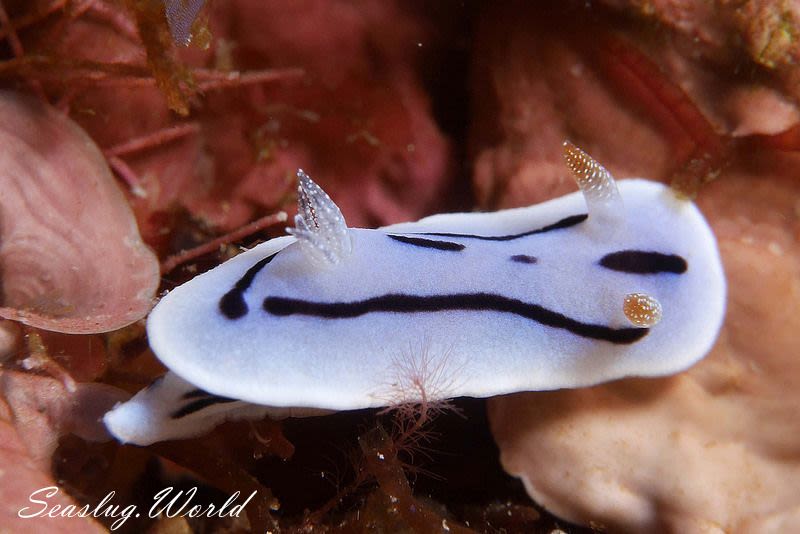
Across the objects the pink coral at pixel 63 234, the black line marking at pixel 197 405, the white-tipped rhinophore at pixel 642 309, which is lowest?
the black line marking at pixel 197 405

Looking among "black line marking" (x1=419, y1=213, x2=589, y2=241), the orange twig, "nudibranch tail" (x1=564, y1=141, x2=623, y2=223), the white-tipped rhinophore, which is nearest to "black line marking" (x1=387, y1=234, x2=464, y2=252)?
"black line marking" (x1=419, y1=213, x2=589, y2=241)

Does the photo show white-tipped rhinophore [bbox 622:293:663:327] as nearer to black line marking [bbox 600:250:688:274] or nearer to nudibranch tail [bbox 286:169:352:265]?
black line marking [bbox 600:250:688:274]

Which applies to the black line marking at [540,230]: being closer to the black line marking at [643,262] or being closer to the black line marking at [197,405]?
the black line marking at [643,262]

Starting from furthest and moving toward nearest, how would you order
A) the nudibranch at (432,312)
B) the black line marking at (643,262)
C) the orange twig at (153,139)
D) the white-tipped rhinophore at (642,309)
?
the orange twig at (153,139) < the black line marking at (643,262) < the white-tipped rhinophore at (642,309) < the nudibranch at (432,312)

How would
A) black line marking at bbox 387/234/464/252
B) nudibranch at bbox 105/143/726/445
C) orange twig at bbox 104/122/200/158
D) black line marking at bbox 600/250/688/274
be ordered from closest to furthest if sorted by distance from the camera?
1. nudibranch at bbox 105/143/726/445
2. black line marking at bbox 387/234/464/252
3. black line marking at bbox 600/250/688/274
4. orange twig at bbox 104/122/200/158

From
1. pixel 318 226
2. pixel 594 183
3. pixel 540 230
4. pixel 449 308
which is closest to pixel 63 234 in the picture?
pixel 318 226

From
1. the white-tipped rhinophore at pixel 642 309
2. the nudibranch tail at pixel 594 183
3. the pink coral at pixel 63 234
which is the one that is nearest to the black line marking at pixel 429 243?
the nudibranch tail at pixel 594 183
